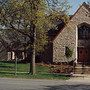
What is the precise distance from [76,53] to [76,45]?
4.19 ft

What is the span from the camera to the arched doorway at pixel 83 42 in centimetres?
6119

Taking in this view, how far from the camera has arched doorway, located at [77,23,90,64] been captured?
61.2 meters

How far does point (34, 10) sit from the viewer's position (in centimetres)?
3684

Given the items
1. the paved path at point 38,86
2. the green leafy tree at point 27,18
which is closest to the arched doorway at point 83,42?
the green leafy tree at point 27,18

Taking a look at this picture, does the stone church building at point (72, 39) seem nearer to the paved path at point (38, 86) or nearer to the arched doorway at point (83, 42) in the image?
the arched doorway at point (83, 42)

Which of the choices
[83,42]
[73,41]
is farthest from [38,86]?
[83,42]

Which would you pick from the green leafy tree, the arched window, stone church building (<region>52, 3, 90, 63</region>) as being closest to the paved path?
the green leafy tree

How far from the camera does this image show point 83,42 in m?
61.6

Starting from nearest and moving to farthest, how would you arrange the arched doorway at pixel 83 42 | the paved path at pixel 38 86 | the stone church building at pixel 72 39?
the paved path at pixel 38 86, the stone church building at pixel 72 39, the arched doorway at pixel 83 42

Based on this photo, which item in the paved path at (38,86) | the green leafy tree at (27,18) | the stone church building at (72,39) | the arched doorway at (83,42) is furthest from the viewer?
the arched doorway at (83,42)

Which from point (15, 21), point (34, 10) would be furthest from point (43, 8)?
point (15, 21)

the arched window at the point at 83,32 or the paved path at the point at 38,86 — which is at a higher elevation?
the arched window at the point at 83,32

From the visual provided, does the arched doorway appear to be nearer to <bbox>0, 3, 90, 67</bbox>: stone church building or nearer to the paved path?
<bbox>0, 3, 90, 67</bbox>: stone church building

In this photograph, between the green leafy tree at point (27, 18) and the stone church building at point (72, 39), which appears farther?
the stone church building at point (72, 39)
